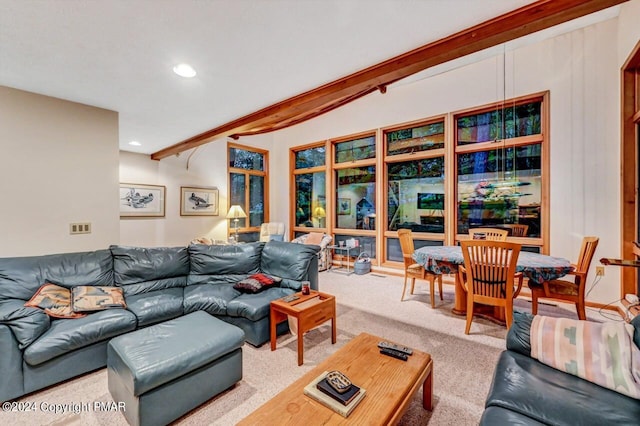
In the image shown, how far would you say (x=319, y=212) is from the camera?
22.4ft

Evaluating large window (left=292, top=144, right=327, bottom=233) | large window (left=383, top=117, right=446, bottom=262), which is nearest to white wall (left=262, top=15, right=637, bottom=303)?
large window (left=383, top=117, right=446, bottom=262)

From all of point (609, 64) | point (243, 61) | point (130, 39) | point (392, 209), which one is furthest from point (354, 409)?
point (609, 64)

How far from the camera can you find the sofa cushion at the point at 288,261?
10.5 ft

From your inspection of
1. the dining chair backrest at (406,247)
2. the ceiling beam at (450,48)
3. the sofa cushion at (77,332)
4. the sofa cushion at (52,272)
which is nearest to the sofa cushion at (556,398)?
the ceiling beam at (450,48)

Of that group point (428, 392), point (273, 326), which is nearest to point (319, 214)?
point (273, 326)

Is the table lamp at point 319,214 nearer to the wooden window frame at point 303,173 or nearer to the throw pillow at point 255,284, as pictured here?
the wooden window frame at point 303,173

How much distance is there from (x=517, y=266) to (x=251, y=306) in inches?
107

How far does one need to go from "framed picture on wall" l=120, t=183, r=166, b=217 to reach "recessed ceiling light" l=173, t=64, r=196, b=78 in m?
3.70

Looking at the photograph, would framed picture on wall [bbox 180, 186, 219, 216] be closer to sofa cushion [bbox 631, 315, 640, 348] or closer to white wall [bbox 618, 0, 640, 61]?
sofa cushion [bbox 631, 315, 640, 348]

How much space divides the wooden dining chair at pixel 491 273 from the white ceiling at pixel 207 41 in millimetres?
1977

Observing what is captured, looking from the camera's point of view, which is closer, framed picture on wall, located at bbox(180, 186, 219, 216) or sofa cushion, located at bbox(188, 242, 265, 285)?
sofa cushion, located at bbox(188, 242, 265, 285)

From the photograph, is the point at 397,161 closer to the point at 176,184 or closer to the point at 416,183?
the point at 416,183

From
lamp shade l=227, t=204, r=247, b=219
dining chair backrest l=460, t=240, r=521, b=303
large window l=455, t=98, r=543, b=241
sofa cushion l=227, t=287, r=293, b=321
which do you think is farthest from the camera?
lamp shade l=227, t=204, r=247, b=219

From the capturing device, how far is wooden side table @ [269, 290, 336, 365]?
7.63ft
